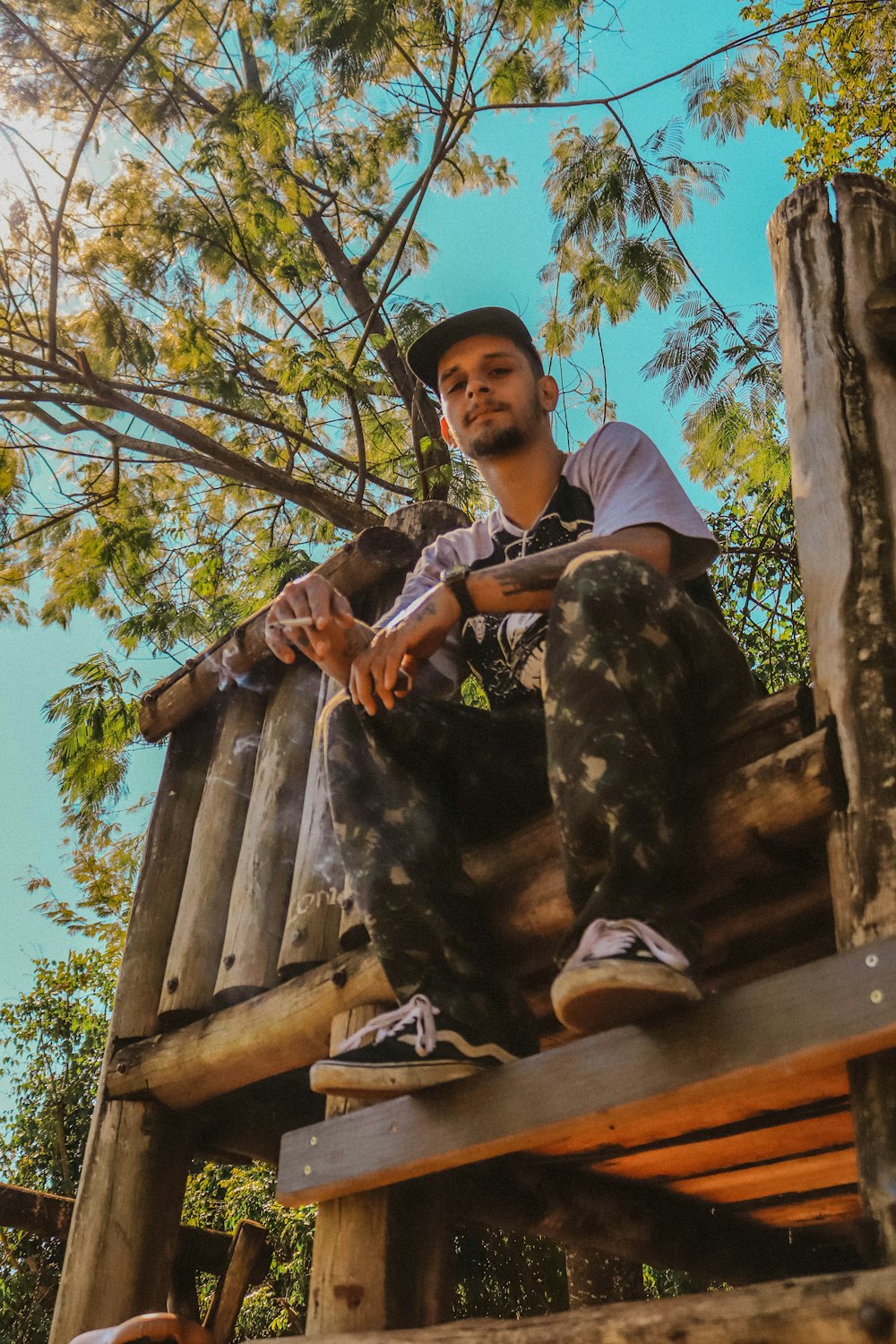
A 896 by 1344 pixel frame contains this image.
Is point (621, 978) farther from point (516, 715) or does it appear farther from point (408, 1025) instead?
point (516, 715)

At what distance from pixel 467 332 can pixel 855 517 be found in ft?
4.56

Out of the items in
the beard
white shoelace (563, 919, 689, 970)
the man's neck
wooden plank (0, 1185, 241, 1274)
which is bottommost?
wooden plank (0, 1185, 241, 1274)

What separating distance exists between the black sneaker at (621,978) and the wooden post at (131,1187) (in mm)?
2695

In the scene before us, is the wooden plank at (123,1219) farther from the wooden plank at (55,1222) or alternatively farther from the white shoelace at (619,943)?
the white shoelace at (619,943)

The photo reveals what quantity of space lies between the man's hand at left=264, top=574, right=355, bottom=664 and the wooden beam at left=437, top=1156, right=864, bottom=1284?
1.39m

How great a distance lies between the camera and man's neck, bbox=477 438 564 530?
11.3 ft

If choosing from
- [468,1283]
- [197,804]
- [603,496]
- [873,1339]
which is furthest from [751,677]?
[468,1283]

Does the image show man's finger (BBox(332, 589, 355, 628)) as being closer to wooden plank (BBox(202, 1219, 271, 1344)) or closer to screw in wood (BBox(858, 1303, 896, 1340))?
screw in wood (BBox(858, 1303, 896, 1340))

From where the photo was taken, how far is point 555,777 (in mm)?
2449

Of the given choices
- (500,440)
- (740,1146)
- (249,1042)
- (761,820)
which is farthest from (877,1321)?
(249,1042)

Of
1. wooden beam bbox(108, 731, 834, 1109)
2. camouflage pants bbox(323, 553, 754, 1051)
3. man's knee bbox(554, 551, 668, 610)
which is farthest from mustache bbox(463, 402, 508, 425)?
wooden beam bbox(108, 731, 834, 1109)

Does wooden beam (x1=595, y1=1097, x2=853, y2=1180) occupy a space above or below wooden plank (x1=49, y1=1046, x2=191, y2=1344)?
above

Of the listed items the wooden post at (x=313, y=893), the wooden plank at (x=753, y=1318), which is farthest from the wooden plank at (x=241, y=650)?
the wooden plank at (x=753, y=1318)

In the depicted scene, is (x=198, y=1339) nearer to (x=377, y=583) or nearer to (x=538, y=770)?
(x=538, y=770)
